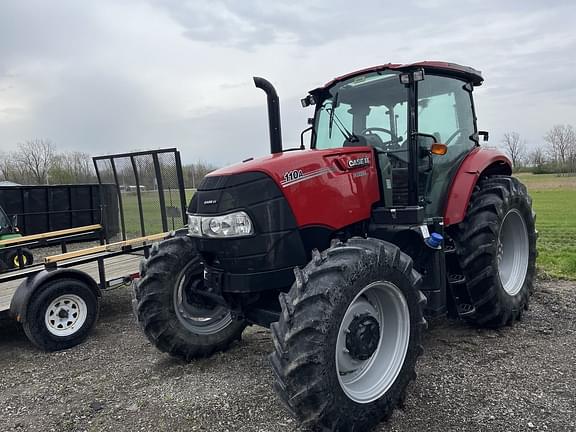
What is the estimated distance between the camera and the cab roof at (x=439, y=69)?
393cm

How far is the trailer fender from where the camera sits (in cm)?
484

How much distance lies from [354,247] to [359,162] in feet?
3.12

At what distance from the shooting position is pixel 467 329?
4.61m

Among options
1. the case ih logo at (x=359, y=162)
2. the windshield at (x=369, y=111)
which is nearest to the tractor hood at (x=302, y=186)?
the case ih logo at (x=359, y=162)

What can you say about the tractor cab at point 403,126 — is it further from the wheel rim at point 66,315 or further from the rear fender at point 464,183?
the wheel rim at point 66,315

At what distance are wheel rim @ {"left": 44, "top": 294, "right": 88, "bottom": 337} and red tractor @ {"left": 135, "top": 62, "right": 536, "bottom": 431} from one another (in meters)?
1.58

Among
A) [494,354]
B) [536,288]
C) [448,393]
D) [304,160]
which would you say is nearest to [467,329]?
[494,354]

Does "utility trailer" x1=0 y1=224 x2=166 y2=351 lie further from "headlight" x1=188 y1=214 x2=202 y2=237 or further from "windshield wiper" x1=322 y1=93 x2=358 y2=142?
"windshield wiper" x1=322 y1=93 x2=358 y2=142

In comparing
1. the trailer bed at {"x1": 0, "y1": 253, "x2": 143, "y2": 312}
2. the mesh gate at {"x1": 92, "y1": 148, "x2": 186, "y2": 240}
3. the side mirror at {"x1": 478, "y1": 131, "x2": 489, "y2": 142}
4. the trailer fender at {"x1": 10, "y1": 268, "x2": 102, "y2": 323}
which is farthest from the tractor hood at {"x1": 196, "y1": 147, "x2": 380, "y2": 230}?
the mesh gate at {"x1": 92, "y1": 148, "x2": 186, "y2": 240}

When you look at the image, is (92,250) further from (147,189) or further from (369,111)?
(369,111)

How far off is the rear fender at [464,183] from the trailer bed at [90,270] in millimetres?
3902

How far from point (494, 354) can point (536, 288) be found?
2285mm

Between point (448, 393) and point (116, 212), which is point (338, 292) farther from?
point (116, 212)

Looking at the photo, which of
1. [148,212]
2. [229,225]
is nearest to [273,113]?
[229,225]
